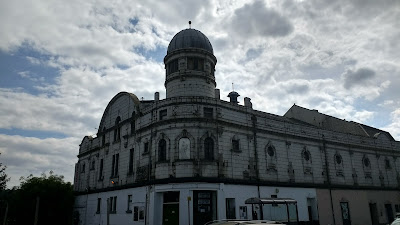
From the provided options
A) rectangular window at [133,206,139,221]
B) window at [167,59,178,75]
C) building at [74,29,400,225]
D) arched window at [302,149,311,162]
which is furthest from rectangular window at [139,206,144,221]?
arched window at [302,149,311,162]

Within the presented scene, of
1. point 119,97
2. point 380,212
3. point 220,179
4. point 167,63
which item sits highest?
point 167,63

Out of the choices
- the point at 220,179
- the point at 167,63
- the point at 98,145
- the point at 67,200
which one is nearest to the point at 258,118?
the point at 220,179

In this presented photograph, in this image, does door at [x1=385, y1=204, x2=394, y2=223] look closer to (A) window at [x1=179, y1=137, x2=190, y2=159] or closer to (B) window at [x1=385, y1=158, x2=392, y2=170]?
(B) window at [x1=385, y1=158, x2=392, y2=170]

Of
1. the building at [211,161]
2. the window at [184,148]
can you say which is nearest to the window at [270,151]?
the building at [211,161]

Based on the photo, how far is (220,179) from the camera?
26.8 meters

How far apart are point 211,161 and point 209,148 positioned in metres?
1.23

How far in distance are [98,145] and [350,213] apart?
104 feet

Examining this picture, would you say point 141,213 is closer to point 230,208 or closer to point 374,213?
point 230,208

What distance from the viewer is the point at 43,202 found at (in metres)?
38.7

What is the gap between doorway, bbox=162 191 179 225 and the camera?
25812 mm

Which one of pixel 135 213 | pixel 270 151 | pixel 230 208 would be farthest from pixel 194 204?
pixel 270 151

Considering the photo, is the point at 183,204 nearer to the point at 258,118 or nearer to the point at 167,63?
the point at 258,118

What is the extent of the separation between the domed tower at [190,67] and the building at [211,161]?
0.35 feet

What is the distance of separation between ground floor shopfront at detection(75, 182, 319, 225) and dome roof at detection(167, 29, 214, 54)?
48.2 feet
